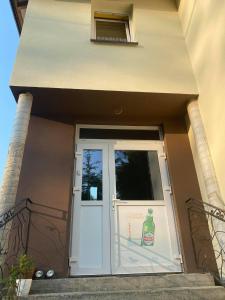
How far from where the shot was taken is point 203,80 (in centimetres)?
402

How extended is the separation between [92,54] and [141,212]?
255 cm

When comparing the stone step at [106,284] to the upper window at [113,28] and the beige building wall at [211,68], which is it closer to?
the beige building wall at [211,68]

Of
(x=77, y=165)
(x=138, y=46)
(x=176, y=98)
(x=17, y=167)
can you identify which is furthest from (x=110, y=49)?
(x=17, y=167)

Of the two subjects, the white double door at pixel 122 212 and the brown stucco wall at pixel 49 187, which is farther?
the white double door at pixel 122 212

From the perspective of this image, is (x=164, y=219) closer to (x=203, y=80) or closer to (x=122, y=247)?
(x=122, y=247)

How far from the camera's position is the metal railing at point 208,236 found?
3.22 metres

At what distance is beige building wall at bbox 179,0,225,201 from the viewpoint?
11.4ft

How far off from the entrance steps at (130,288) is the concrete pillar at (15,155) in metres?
0.98

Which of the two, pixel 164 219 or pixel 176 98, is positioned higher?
pixel 176 98

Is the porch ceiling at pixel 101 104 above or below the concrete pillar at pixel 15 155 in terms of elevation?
above

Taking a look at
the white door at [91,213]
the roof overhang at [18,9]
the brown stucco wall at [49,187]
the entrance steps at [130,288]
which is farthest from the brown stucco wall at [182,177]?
the roof overhang at [18,9]

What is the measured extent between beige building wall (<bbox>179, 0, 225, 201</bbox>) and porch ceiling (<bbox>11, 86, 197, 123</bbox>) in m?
0.42

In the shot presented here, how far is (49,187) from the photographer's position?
12.6 ft

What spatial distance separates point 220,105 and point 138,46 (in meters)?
1.90
